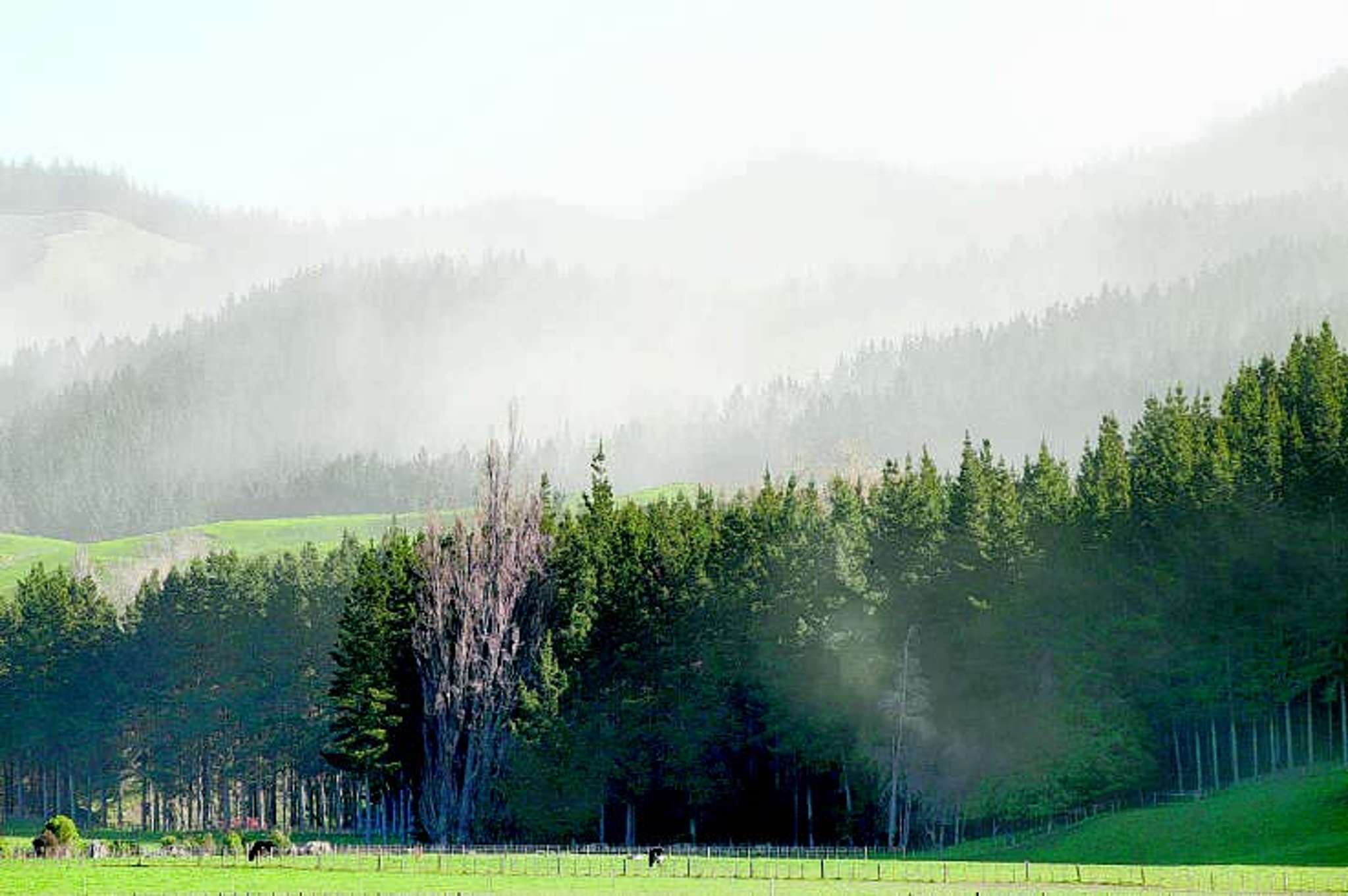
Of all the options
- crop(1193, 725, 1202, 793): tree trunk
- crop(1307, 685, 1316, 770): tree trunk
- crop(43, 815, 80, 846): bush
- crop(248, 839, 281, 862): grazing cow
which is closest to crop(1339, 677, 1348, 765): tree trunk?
crop(1307, 685, 1316, 770): tree trunk

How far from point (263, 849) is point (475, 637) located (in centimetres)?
2776

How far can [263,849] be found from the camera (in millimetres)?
109812

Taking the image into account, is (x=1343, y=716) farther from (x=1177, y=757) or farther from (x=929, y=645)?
Answer: (x=929, y=645)

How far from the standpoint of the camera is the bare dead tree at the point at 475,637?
430ft

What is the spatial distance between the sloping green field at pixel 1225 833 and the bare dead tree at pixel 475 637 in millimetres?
35613

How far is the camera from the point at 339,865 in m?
104

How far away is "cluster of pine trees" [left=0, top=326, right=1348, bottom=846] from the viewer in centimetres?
12181

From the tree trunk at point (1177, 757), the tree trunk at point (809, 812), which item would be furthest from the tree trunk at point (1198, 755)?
the tree trunk at point (809, 812)

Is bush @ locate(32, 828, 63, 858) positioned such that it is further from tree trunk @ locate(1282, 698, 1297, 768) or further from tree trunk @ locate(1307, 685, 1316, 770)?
tree trunk @ locate(1307, 685, 1316, 770)

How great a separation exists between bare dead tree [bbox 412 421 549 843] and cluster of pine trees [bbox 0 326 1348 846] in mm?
1351

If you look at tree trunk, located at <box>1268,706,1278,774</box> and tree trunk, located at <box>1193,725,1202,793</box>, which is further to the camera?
tree trunk, located at <box>1268,706,1278,774</box>

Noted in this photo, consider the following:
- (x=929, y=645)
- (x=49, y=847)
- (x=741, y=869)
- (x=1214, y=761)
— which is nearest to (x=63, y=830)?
(x=49, y=847)

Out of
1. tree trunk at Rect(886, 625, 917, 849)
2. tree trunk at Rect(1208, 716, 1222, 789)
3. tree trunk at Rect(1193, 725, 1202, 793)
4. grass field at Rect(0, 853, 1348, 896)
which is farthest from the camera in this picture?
tree trunk at Rect(886, 625, 917, 849)

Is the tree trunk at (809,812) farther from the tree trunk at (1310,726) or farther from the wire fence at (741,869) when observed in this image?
the tree trunk at (1310,726)
